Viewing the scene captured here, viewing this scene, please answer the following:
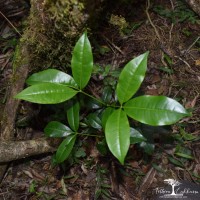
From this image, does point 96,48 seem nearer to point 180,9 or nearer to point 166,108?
point 180,9

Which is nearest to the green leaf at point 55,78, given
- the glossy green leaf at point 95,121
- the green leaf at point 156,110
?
the green leaf at point 156,110

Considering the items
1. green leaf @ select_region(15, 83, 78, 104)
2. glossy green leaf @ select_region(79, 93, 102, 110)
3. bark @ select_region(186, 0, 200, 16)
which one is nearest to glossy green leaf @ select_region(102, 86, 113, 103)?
glossy green leaf @ select_region(79, 93, 102, 110)

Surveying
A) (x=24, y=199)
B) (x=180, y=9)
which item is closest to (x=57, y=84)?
(x=24, y=199)

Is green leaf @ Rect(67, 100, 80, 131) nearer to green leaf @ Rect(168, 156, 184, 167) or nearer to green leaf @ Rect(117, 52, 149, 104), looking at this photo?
green leaf @ Rect(117, 52, 149, 104)

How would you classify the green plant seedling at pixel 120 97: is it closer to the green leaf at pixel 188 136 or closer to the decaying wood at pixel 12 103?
the decaying wood at pixel 12 103

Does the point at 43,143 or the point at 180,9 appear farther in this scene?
the point at 180,9

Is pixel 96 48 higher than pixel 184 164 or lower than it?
higher

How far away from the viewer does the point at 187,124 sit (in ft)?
7.81

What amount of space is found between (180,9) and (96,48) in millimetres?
890

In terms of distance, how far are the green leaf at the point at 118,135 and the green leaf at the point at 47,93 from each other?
0.27 meters

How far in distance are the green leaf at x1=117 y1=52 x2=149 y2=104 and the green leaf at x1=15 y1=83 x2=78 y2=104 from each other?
0.26 m

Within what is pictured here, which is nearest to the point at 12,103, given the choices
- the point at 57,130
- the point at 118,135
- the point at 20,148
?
the point at 20,148

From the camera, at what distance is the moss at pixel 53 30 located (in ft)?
5.04

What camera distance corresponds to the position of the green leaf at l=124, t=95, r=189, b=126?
139 cm
